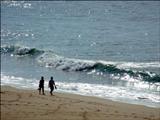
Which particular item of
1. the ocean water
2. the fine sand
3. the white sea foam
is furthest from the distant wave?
the fine sand

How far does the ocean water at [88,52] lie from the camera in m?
31.8

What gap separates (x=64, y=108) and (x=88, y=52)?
78.4 feet

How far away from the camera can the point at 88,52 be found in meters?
46.4

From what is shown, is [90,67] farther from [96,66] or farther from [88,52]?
[88,52]

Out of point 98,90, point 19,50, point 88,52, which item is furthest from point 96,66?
point 19,50

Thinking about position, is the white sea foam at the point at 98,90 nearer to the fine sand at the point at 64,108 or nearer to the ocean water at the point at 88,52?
the ocean water at the point at 88,52

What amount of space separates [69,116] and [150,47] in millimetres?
28129

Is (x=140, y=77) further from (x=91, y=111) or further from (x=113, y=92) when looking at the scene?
(x=91, y=111)

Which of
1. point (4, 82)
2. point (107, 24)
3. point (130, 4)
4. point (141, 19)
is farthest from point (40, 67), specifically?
point (130, 4)

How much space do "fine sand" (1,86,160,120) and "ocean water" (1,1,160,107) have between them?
2392 millimetres

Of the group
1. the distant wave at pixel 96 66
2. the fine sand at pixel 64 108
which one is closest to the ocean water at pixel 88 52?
the distant wave at pixel 96 66

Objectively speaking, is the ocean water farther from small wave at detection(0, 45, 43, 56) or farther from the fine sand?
the fine sand

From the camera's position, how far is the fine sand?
20.9 meters

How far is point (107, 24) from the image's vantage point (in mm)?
66562
